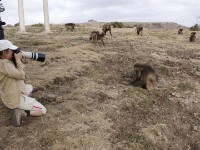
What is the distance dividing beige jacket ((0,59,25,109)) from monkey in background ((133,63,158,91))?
3908mm

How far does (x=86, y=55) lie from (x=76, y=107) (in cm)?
465

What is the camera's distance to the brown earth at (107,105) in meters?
7.59

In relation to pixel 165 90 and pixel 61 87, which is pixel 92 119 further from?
pixel 165 90

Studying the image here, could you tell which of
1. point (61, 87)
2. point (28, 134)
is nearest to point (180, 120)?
point (61, 87)

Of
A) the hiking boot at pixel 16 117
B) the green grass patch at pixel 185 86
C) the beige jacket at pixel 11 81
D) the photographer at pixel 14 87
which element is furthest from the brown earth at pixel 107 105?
the beige jacket at pixel 11 81

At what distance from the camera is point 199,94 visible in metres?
10.9

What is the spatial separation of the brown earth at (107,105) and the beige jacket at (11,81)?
632 mm

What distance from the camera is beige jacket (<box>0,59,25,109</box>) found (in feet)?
23.6

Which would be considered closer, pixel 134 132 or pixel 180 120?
pixel 134 132

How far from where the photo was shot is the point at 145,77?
10.4 m

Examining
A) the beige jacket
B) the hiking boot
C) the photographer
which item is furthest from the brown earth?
the beige jacket

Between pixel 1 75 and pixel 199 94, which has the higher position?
pixel 1 75

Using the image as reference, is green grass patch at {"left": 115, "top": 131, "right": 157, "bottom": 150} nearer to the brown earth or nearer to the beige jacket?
the brown earth

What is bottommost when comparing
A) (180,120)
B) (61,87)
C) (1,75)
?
(180,120)
